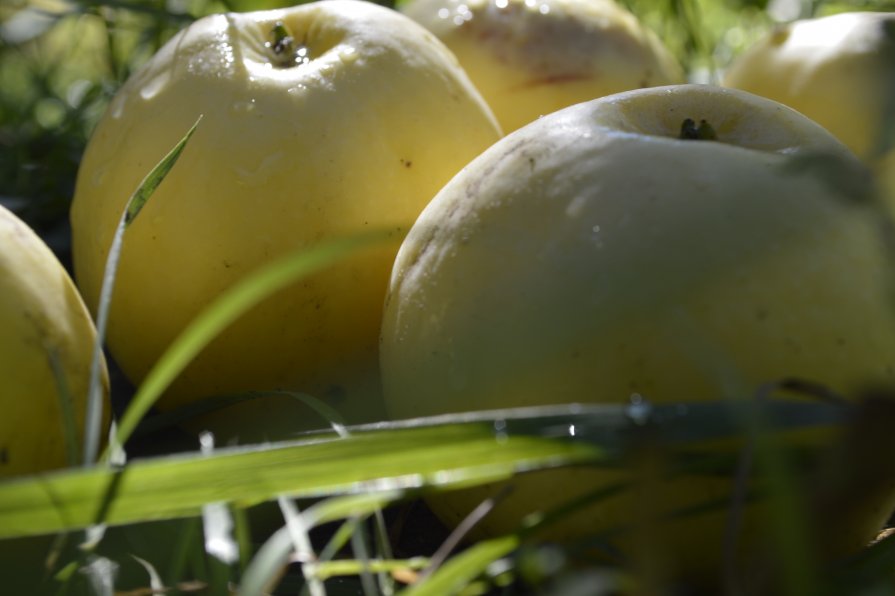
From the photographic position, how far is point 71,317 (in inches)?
48.6

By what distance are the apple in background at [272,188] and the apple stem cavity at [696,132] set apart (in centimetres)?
38

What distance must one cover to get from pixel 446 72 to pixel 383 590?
0.89 m

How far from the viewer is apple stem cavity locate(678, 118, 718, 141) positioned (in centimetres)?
127

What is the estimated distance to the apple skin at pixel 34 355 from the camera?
1.12 m

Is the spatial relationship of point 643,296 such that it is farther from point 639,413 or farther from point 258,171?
point 258,171

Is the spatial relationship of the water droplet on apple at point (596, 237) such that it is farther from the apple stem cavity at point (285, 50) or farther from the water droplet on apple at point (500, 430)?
the apple stem cavity at point (285, 50)

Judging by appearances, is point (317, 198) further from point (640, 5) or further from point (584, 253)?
point (640, 5)

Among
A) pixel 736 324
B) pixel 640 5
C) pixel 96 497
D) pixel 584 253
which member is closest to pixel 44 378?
pixel 96 497

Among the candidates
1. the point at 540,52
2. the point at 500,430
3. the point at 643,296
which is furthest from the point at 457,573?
the point at 540,52

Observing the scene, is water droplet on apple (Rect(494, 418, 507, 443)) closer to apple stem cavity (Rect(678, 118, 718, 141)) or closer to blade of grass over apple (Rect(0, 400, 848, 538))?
blade of grass over apple (Rect(0, 400, 848, 538))

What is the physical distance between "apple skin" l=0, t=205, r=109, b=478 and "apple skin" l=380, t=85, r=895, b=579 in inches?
14.7

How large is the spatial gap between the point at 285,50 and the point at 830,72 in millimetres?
1010

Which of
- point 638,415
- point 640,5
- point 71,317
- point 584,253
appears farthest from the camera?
point 640,5

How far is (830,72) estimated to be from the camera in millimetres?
1979
